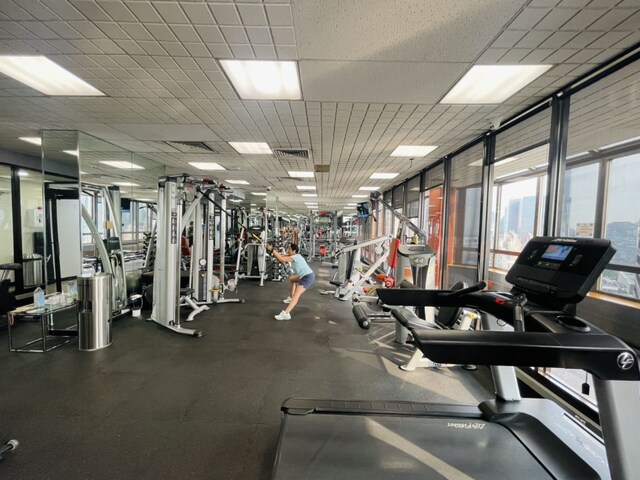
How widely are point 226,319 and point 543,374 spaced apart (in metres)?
4.54

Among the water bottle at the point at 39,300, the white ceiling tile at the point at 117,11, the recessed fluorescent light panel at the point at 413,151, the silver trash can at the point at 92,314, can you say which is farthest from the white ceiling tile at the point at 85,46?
the recessed fluorescent light panel at the point at 413,151

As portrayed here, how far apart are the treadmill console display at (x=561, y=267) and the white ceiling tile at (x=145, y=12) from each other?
9.47 feet

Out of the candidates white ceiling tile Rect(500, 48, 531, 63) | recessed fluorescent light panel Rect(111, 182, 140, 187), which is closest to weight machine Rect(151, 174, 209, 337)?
recessed fluorescent light panel Rect(111, 182, 140, 187)

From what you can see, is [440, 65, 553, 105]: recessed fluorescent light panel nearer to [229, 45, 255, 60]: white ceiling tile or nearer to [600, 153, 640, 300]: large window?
[229, 45, 255, 60]: white ceiling tile

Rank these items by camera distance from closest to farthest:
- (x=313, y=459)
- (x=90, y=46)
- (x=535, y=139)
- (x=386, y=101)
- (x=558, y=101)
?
(x=313, y=459) < (x=90, y=46) < (x=558, y=101) < (x=386, y=101) < (x=535, y=139)

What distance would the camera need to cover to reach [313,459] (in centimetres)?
163

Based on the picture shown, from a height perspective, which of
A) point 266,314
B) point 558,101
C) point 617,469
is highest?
point 558,101

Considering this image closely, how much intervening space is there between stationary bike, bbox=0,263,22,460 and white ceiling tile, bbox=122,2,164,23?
3.12 m

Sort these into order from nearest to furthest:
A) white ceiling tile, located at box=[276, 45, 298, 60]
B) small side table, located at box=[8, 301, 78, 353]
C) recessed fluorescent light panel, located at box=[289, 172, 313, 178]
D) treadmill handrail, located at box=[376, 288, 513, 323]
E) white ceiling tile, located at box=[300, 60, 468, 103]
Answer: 1. treadmill handrail, located at box=[376, 288, 513, 323]
2. white ceiling tile, located at box=[276, 45, 298, 60]
3. white ceiling tile, located at box=[300, 60, 468, 103]
4. small side table, located at box=[8, 301, 78, 353]
5. recessed fluorescent light panel, located at box=[289, 172, 313, 178]

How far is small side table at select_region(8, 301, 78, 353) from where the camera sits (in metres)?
3.46

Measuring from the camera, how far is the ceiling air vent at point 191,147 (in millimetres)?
4825

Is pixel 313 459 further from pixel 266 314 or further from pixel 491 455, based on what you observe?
pixel 266 314

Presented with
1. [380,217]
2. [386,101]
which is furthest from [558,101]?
[380,217]

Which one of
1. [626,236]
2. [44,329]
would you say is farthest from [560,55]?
[44,329]
